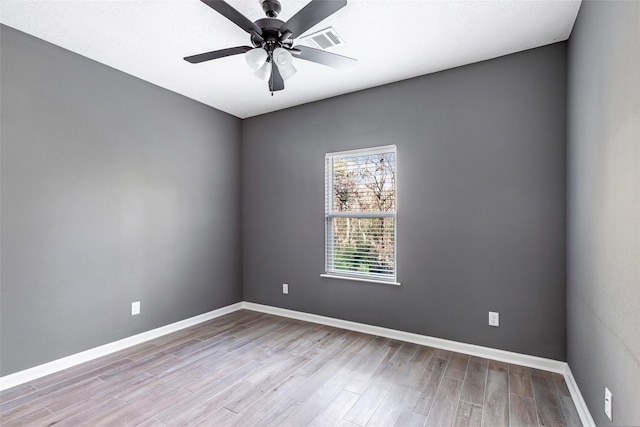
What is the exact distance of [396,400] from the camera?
2213 millimetres

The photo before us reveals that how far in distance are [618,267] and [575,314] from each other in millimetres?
1041

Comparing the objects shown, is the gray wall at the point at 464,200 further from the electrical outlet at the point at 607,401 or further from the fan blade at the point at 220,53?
the fan blade at the point at 220,53

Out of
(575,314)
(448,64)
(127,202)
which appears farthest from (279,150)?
(575,314)

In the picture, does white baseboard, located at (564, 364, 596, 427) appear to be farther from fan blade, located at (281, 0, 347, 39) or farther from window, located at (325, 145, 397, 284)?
fan blade, located at (281, 0, 347, 39)

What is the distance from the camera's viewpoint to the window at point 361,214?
135 inches

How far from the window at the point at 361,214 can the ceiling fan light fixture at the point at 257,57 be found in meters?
1.70

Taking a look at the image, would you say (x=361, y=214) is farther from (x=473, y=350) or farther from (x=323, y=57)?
(x=323, y=57)

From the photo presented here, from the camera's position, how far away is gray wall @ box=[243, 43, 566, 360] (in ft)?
8.67

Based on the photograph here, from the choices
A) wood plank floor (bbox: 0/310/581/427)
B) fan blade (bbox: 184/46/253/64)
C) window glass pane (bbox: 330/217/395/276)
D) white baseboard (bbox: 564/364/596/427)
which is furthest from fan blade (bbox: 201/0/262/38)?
white baseboard (bbox: 564/364/596/427)

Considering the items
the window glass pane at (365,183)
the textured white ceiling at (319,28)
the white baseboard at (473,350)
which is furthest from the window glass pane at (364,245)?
the textured white ceiling at (319,28)

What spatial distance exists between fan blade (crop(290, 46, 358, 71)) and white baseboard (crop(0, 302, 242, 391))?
10.1 ft

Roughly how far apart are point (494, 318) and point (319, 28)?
2.85 meters

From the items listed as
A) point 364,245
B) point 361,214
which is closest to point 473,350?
point 364,245

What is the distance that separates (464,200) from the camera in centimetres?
298
